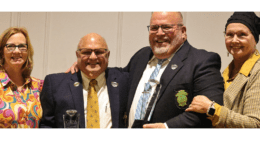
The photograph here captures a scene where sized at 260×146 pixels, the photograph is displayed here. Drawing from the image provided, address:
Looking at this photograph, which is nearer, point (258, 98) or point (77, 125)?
point (258, 98)

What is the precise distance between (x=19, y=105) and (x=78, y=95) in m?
0.54

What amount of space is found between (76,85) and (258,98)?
141cm

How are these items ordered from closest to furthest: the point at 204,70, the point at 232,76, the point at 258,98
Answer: the point at 258,98
the point at 204,70
the point at 232,76

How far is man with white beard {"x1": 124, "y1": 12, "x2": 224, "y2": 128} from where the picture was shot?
2.36m

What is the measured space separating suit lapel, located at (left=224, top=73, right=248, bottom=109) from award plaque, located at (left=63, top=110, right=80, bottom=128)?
112 cm

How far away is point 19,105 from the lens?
2697 mm

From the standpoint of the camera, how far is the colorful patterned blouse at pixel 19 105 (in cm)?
264

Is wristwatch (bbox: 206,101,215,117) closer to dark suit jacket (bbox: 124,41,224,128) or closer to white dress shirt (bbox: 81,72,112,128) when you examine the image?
dark suit jacket (bbox: 124,41,224,128)

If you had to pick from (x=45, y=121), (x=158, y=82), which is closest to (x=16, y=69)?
(x=45, y=121)

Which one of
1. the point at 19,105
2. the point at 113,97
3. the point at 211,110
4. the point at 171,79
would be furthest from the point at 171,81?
the point at 19,105

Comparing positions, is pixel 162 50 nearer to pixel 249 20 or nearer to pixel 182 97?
pixel 182 97

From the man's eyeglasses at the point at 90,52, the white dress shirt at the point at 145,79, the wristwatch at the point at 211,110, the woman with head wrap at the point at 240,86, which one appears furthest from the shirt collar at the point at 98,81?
the wristwatch at the point at 211,110

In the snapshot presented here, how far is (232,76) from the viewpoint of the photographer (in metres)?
2.54

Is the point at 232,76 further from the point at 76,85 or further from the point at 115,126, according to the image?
the point at 76,85
